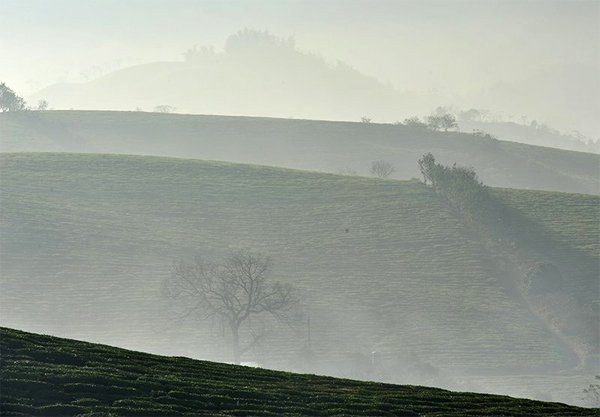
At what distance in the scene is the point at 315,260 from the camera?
91.8 meters

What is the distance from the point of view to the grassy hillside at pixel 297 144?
479 ft

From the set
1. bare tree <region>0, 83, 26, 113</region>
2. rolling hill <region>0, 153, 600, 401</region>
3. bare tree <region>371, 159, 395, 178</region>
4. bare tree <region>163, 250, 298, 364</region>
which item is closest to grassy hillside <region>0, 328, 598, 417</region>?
rolling hill <region>0, 153, 600, 401</region>

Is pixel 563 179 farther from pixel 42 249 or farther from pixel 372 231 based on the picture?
pixel 42 249

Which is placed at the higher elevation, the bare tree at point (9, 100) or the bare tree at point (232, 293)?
the bare tree at point (9, 100)

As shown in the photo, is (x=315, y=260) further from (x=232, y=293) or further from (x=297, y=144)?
(x=297, y=144)

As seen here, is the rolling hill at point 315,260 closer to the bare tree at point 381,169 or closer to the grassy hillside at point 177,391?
the bare tree at point 381,169

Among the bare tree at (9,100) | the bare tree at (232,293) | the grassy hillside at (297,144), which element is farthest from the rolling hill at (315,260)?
the bare tree at (9,100)

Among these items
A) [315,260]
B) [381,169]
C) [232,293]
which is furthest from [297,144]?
[232,293]

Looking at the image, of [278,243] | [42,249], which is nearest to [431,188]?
[278,243]

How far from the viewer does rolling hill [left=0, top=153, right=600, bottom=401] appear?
7731 centimetres

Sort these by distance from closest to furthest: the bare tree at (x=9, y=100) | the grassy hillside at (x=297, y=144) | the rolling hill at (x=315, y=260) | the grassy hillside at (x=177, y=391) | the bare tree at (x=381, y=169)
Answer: the grassy hillside at (x=177, y=391), the rolling hill at (x=315, y=260), the bare tree at (x=381, y=169), the grassy hillside at (x=297, y=144), the bare tree at (x=9, y=100)

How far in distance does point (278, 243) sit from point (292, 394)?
75.7 m

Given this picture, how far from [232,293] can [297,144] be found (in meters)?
75.7

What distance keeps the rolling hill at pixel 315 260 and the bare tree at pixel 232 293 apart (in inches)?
49.7
